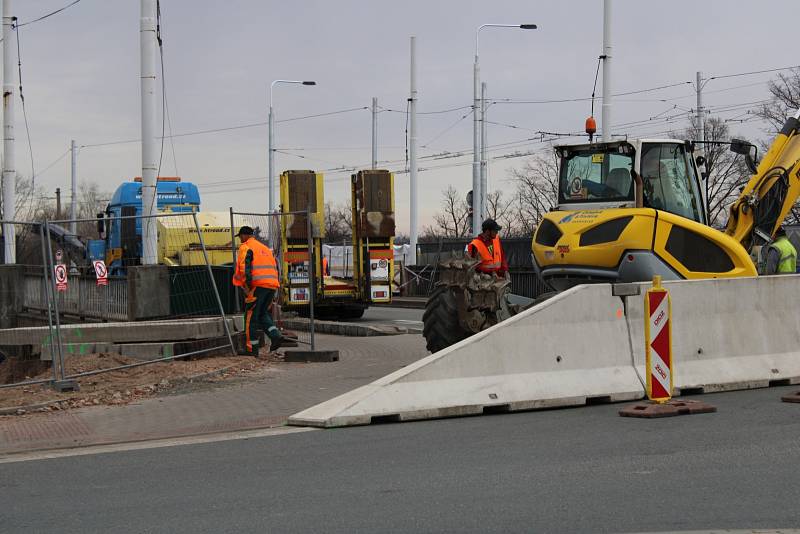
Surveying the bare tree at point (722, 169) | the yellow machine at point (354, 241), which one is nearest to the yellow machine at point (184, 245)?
the yellow machine at point (354, 241)

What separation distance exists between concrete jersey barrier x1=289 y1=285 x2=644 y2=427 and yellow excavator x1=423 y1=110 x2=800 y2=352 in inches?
54.2

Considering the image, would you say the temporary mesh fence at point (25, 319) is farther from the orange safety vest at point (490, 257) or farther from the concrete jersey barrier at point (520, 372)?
the concrete jersey barrier at point (520, 372)

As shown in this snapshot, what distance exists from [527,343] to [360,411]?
6.63ft

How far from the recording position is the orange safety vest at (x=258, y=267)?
48.8 feet

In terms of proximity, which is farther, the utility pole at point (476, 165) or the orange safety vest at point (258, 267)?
the utility pole at point (476, 165)

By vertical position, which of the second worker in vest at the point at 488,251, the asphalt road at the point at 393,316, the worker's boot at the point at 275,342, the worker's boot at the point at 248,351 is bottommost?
the asphalt road at the point at 393,316

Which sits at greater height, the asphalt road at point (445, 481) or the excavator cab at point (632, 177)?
the excavator cab at point (632, 177)

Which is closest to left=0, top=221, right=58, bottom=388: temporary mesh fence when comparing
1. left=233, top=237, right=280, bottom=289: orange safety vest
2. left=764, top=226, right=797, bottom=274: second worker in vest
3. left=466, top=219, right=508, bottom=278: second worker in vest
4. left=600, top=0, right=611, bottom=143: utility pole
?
left=233, top=237, right=280, bottom=289: orange safety vest

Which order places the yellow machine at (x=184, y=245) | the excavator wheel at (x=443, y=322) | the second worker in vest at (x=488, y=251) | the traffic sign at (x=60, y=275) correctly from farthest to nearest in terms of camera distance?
the yellow machine at (x=184, y=245) → the traffic sign at (x=60, y=275) → the second worker in vest at (x=488, y=251) → the excavator wheel at (x=443, y=322)

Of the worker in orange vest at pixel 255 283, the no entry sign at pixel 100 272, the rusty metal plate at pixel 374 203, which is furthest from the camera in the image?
the rusty metal plate at pixel 374 203

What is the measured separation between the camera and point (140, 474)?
7.68 meters

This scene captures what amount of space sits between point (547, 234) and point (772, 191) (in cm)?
304

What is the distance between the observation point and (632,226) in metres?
12.3

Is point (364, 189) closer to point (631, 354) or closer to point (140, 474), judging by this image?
point (631, 354)
